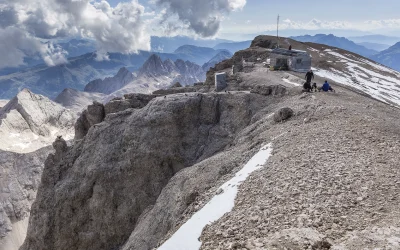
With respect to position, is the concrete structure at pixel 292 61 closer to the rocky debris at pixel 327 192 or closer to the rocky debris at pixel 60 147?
the rocky debris at pixel 327 192

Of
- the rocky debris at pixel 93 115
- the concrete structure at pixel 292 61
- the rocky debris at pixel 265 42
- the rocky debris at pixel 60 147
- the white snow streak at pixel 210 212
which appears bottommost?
the rocky debris at pixel 60 147

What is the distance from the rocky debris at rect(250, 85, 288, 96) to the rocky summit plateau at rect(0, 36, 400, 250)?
15 cm

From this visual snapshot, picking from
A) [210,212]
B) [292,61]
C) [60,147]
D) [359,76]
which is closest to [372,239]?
[210,212]

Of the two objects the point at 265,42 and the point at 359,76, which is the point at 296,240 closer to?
the point at 359,76

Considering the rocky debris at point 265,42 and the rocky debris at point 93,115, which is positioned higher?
the rocky debris at point 265,42

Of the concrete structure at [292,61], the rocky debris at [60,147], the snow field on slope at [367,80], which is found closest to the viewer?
the rocky debris at [60,147]

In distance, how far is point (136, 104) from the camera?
52.0m

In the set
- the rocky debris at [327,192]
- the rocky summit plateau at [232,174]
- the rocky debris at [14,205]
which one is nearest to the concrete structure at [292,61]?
the rocky summit plateau at [232,174]

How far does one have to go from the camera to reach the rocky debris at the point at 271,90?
37.6m

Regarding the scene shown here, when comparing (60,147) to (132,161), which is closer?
(132,161)

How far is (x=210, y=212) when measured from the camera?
16.1 meters

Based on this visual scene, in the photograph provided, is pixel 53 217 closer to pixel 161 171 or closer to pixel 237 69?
pixel 161 171

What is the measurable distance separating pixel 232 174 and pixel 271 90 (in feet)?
68.0

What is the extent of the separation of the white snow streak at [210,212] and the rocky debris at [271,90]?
1834 centimetres
